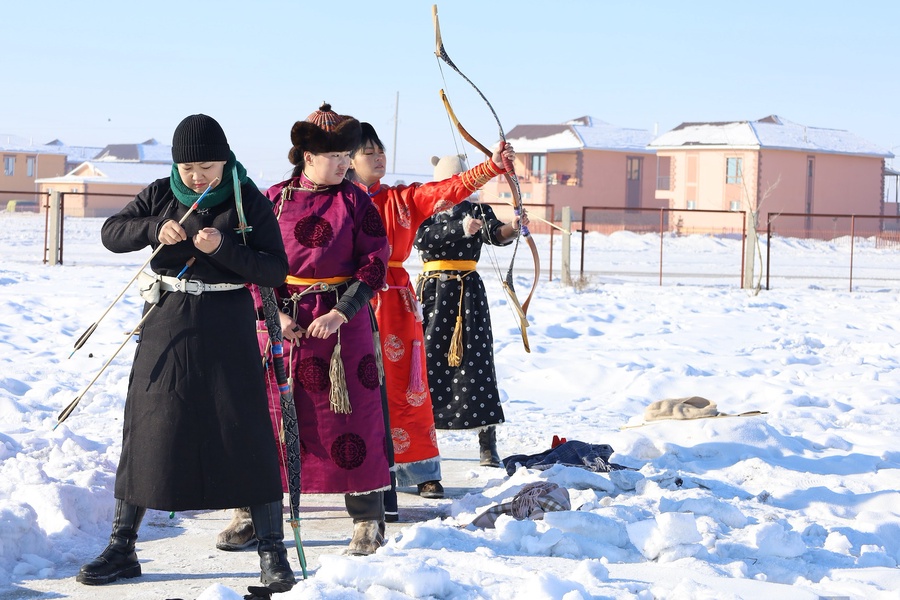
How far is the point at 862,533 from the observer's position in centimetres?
427

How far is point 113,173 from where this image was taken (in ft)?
189

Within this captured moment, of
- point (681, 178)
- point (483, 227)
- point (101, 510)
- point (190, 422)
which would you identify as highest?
point (681, 178)

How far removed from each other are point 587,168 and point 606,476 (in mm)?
45703

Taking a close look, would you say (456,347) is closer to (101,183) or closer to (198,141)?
(198,141)

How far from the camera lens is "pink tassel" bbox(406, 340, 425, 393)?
16.6 ft

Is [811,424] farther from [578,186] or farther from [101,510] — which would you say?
[578,186]

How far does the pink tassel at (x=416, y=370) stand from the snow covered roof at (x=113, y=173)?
51.4m

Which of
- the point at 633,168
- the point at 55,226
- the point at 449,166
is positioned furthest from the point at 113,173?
the point at 449,166

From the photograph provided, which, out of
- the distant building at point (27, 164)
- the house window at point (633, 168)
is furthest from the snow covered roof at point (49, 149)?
the house window at point (633, 168)

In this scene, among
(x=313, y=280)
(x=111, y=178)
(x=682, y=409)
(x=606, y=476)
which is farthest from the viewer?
(x=111, y=178)

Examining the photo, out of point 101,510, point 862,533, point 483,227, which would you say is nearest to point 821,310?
point 483,227

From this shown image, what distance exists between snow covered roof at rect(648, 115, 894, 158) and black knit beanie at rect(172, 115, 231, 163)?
41198mm

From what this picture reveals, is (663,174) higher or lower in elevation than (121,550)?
higher

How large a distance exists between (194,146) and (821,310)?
39.0 ft
